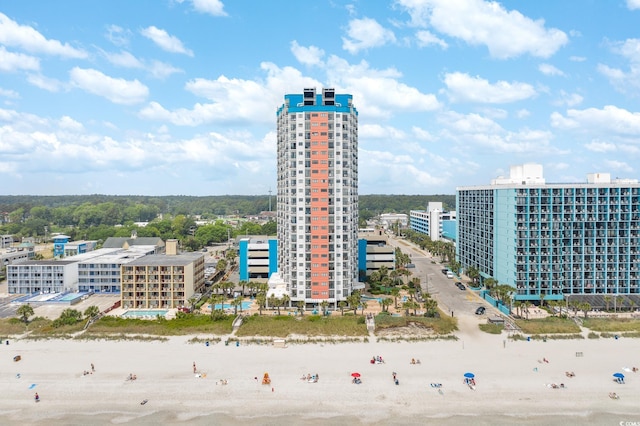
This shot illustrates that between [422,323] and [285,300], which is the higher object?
[285,300]

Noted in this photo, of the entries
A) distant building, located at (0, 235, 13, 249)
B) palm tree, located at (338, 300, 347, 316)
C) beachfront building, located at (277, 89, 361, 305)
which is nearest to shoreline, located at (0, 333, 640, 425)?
palm tree, located at (338, 300, 347, 316)

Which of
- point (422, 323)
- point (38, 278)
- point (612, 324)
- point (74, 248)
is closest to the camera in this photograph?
point (612, 324)

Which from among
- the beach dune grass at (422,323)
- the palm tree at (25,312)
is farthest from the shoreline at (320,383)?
the palm tree at (25,312)

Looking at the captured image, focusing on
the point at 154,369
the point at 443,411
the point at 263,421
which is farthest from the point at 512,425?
the point at 154,369

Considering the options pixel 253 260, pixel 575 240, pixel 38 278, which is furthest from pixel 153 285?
pixel 575 240

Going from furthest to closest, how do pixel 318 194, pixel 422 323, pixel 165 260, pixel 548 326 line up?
pixel 165 260, pixel 318 194, pixel 422 323, pixel 548 326

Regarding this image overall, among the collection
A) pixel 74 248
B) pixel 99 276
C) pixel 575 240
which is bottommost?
pixel 99 276

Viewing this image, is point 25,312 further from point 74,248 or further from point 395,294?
point 74,248
